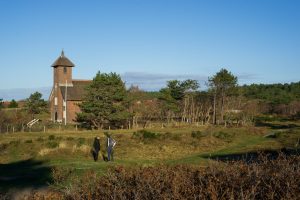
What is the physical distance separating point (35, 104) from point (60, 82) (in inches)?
345

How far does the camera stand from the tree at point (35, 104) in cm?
7794

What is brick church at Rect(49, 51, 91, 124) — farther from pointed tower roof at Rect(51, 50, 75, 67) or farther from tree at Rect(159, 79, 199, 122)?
tree at Rect(159, 79, 199, 122)

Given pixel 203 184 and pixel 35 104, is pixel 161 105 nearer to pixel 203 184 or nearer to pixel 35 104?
pixel 35 104

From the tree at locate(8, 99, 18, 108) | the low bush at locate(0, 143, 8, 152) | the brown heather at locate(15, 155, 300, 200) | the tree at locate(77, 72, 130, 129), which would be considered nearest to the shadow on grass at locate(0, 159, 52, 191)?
the brown heather at locate(15, 155, 300, 200)

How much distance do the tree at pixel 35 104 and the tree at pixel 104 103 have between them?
22.0m

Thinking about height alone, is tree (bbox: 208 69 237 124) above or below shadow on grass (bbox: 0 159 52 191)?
above

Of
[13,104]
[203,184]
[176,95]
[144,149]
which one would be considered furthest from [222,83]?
[203,184]

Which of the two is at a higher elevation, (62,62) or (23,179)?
(62,62)

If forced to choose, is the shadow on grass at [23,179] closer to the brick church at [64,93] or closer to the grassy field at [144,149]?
the grassy field at [144,149]

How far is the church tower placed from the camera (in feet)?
236

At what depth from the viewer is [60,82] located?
7275cm

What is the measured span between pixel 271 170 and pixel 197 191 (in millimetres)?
1056

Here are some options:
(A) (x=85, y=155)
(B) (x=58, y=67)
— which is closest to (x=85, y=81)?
(B) (x=58, y=67)

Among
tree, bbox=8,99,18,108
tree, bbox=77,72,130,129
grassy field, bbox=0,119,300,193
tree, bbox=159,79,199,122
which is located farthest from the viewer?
tree, bbox=8,99,18,108
